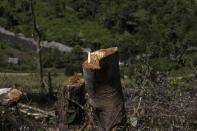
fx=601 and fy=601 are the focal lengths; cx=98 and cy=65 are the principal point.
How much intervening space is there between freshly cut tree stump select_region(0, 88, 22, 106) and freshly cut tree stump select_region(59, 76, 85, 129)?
15.7 inches

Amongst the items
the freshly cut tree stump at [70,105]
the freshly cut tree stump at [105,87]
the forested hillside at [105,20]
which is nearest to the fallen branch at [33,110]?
the freshly cut tree stump at [70,105]

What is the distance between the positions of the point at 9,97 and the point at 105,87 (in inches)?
39.6

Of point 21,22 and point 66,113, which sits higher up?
point 66,113

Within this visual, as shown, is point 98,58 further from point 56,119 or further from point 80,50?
point 80,50

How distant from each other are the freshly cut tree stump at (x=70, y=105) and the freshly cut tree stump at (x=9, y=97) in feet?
1.31

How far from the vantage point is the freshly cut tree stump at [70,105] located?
540 cm

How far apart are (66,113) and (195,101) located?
1184 mm

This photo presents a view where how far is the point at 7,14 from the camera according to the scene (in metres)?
68.4

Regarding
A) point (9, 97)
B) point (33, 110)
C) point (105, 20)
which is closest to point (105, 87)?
point (9, 97)

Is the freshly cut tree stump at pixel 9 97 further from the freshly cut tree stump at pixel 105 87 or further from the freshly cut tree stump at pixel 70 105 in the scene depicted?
the freshly cut tree stump at pixel 105 87

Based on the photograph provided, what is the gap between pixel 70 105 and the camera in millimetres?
5453

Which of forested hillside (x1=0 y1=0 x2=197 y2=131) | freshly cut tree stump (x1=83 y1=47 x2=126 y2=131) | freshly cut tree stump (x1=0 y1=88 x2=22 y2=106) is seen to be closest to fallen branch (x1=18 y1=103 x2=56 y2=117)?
forested hillside (x1=0 y1=0 x2=197 y2=131)

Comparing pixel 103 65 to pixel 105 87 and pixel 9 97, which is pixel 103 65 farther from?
pixel 9 97

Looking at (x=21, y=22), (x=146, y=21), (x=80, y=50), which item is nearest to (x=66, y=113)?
(x=80, y=50)
